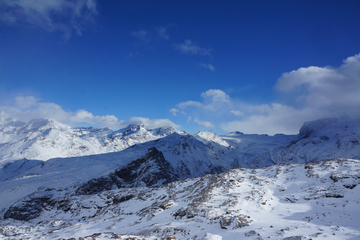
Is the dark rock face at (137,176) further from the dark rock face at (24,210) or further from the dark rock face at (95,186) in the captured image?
the dark rock face at (24,210)

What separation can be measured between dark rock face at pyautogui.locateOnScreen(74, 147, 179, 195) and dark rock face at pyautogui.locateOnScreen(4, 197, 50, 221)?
15.4 metres

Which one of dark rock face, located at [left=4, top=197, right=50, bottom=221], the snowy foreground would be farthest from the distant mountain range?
dark rock face, located at [left=4, top=197, right=50, bottom=221]

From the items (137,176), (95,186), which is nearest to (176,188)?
(95,186)

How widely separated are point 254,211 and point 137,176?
95.6 meters

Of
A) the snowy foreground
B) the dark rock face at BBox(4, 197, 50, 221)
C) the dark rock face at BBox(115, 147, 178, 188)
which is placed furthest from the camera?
the dark rock face at BBox(115, 147, 178, 188)

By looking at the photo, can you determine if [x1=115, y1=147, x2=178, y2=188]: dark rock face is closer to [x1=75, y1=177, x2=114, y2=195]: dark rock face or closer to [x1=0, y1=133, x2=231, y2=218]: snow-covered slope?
[x1=0, y1=133, x2=231, y2=218]: snow-covered slope

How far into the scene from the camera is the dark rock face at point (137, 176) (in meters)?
89.6

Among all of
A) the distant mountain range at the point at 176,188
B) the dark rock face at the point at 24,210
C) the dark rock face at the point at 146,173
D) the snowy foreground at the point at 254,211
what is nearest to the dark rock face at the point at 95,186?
the distant mountain range at the point at 176,188

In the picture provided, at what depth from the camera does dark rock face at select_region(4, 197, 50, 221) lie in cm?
6153

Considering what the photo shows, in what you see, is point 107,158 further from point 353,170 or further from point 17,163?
point 353,170

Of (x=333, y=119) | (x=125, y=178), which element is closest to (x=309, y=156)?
(x=333, y=119)

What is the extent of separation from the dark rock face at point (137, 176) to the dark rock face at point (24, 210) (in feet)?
50.4

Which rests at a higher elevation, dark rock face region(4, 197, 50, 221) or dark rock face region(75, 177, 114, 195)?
dark rock face region(75, 177, 114, 195)

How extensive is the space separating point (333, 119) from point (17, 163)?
12314 inches
